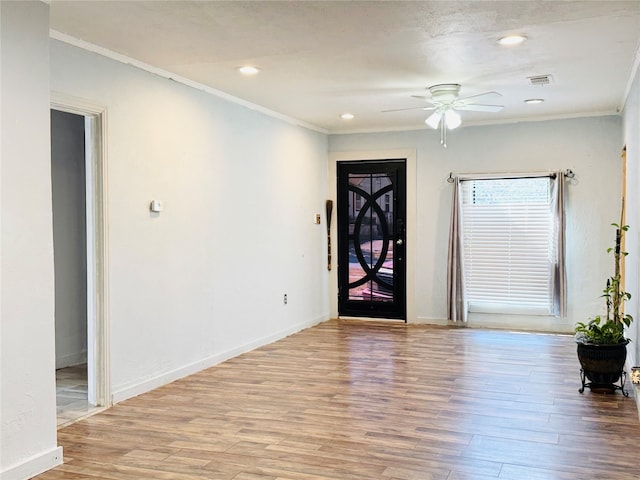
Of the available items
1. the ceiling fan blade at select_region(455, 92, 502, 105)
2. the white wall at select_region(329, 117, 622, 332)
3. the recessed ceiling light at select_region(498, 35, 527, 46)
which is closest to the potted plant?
the recessed ceiling light at select_region(498, 35, 527, 46)

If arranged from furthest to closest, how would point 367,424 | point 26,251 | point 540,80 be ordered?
point 540,80 → point 367,424 → point 26,251

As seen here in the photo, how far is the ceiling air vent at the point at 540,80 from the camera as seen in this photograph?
5.09 meters

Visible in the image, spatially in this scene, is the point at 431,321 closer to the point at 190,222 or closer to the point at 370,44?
the point at 190,222

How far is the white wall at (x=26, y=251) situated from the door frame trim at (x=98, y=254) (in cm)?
97

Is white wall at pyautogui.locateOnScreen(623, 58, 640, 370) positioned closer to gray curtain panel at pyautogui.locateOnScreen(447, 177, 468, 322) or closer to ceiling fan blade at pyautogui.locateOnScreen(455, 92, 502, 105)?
ceiling fan blade at pyautogui.locateOnScreen(455, 92, 502, 105)

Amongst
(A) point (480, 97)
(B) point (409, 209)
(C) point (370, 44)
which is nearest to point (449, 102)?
(A) point (480, 97)

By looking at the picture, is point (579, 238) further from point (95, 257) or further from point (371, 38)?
point (95, 257)

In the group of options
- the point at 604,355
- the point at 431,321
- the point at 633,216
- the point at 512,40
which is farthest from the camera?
the point at 431,321

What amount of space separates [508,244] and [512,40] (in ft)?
11.9

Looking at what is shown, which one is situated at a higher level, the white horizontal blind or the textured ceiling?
the textured ceiling

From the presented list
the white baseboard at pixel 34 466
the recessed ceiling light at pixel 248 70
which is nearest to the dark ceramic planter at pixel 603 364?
the recessed ceiling light at pixel 248 70

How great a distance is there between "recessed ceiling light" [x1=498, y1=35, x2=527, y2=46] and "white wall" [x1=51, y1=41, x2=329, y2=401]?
98.1 inches

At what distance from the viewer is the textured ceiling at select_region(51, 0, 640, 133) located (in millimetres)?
3412

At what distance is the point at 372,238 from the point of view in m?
7.92
